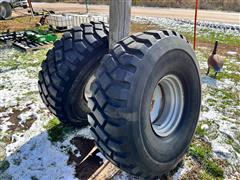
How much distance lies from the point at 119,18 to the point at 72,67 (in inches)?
32.5

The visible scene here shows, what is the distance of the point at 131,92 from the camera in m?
2.08

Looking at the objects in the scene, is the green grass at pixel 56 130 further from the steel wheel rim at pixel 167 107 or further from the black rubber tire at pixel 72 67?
the steel wheel rim at pixel 167 107

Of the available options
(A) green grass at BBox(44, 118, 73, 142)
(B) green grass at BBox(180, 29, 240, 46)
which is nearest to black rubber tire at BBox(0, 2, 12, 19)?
(B) green grass at BBox(180, 29, 240, 46)

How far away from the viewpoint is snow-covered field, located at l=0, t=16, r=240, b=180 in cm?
295

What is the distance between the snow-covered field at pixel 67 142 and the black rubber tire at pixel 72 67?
1.42ft

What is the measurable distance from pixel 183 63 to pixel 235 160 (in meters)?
1.40

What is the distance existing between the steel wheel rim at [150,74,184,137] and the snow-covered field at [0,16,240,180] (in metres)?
0.52

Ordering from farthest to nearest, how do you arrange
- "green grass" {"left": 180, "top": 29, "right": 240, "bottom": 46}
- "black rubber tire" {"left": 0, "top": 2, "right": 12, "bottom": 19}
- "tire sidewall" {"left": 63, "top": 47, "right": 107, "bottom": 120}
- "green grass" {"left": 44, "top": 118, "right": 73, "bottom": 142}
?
"black rubber tire" {"left": 0, "top": 2, "right": 12, "bottom": 19} < "green grass" {"left": 180, "top": 29, "right": 240, "bottom": 46} < "green grass" {"left": 44, "top": 118, "right": 73, "bottom": 142} < "tire sidewall" {"left": 63, "top": 47, "right": 107, "bottom": 120}

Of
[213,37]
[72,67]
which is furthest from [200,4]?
[72,67]

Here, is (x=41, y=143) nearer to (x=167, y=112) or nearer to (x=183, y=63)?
(x=167, y=112)

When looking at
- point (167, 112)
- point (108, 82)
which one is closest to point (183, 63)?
point (167, 112)

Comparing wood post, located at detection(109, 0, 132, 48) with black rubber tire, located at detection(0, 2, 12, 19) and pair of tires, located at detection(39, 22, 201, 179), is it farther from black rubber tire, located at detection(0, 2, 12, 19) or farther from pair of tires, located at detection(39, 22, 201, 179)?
black rubber tire, located at detection(0, 2, 12, 19)

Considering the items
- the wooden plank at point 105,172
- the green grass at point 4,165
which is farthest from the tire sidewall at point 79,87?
the green grass at point 4,165

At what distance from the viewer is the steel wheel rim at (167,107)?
2.85 metres
